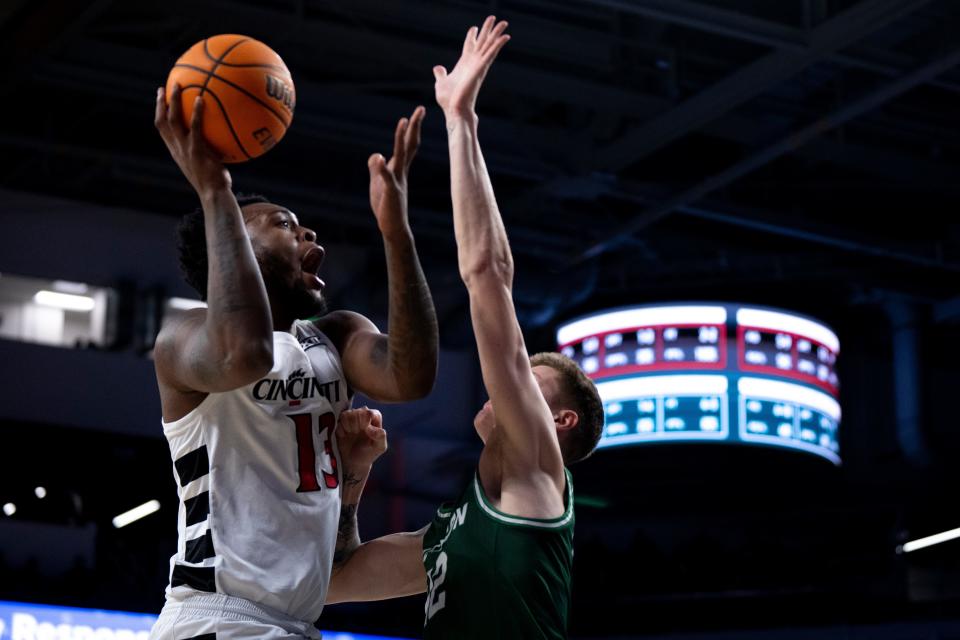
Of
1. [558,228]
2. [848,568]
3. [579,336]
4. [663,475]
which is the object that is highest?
[558,228]

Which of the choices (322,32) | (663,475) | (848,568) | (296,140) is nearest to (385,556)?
(322,32)

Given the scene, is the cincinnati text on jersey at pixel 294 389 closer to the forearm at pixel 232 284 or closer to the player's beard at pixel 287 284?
the player's beard at pixel 287 284

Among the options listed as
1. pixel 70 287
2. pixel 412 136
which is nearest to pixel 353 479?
pixel 412 136

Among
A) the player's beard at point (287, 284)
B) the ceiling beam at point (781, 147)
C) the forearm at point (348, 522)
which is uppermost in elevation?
the ceiling beam at point (781, 147)

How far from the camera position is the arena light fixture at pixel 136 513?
1691cm

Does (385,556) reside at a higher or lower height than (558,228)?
lower

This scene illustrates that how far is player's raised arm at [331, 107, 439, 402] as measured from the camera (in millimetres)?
3533

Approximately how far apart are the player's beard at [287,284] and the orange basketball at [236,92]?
29cm

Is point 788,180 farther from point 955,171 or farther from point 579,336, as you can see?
point 579,336

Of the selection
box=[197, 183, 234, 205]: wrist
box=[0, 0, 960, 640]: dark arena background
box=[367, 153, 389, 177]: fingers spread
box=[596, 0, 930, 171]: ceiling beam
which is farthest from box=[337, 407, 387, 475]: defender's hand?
box=[596, 0, 930, 171]: ceiling beam

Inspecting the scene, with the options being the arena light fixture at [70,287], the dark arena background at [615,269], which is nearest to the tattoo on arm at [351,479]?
the dark arena background at [615,269]

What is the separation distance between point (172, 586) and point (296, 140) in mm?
9818

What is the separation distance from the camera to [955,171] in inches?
500

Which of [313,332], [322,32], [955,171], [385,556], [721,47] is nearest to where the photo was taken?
[313,332]
